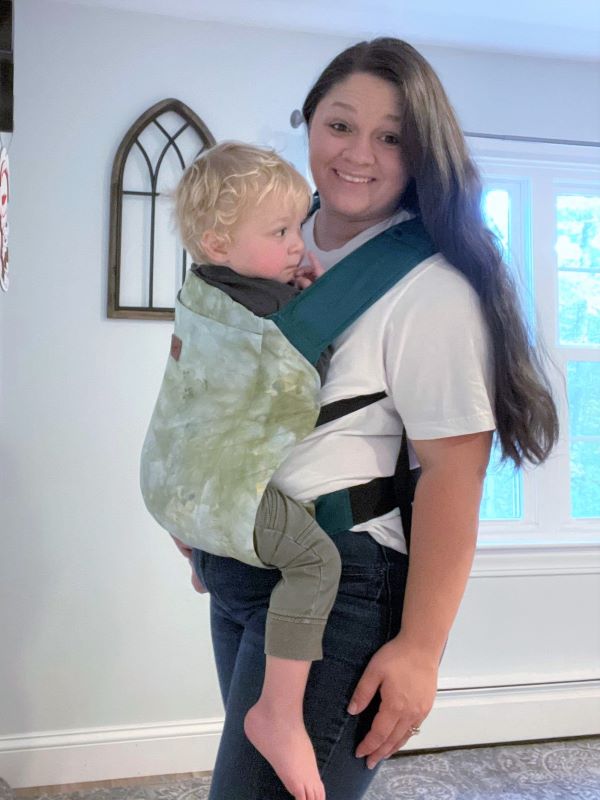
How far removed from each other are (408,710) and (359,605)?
0.44 ft

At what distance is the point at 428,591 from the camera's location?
0.93 meters

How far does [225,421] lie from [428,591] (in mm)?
319

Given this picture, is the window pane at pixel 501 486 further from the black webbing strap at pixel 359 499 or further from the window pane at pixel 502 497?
the black webbing strap at pixel 359 499

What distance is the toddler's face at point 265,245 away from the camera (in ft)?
3.45

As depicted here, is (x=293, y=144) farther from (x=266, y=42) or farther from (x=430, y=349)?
(x=430, y=349)

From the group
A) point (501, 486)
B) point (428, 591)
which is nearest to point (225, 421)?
point (428, 591)

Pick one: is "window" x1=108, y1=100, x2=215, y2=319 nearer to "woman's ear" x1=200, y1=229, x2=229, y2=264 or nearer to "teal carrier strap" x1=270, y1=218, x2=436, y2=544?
"woman's ear" x1=200, y1=229, x2=229, y2=264

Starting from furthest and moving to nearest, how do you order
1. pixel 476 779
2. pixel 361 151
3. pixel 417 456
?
pixel 476 779, pixel 361 151, pixel 417 456

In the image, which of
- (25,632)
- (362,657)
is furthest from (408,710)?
(25,632)

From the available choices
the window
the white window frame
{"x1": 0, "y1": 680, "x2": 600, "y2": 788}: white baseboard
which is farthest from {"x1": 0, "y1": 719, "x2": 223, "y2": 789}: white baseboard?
the window

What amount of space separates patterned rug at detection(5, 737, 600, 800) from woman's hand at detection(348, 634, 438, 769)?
5.49ft

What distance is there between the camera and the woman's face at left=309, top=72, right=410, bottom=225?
108 cm

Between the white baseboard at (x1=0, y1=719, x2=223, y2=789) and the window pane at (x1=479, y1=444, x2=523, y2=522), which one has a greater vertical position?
the window pane at (x1=479, y1=444, x2=523, y2=522)

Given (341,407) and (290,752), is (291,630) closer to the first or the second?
(290,752)
